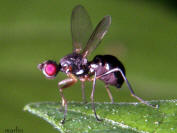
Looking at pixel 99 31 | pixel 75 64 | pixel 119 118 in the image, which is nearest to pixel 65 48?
pixel 75 64

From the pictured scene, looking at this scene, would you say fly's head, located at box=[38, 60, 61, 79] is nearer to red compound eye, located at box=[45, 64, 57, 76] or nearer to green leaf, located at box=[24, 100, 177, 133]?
red compound eye, located at box=[45, 64, 57, 76]

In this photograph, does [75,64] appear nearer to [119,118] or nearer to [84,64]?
[84,64]

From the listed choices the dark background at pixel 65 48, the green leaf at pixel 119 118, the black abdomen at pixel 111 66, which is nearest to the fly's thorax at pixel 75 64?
the black abdomen at pixel 111 66

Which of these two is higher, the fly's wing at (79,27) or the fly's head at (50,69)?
the fly's wing at (79,27)

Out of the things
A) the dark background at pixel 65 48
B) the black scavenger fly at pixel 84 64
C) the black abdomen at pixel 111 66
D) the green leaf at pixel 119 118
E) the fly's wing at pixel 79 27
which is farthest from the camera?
the dark background at pixel 65 48

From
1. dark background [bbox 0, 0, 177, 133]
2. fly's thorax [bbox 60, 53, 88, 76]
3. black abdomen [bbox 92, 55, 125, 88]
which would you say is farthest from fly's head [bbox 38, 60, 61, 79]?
dark background [bbox 0, 0, 177, 133]

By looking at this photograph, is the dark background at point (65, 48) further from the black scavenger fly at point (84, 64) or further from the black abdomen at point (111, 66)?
the black abdomen at point (111, 66)

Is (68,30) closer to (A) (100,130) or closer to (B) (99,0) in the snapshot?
(B) (99,0)
